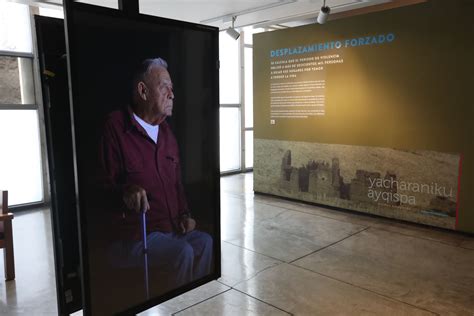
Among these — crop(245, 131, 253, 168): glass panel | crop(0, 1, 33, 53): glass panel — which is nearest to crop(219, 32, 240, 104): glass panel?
crop(245, 131, 253, 168): glass panel

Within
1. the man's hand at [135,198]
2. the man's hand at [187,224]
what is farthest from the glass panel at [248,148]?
the man's hand at [135,198]

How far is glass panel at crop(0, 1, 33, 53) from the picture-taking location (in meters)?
5.24

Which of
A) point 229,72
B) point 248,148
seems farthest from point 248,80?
point 248,148

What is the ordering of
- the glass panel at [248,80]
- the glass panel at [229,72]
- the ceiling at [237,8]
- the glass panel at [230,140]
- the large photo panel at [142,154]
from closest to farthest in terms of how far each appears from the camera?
the large photo panel at [142,154]
the ceiling at [237,8]
the glass panel at [229,72]
the glass panel at [230,140]
the glass panel at [248,80]

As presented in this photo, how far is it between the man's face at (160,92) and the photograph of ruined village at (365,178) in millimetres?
3879

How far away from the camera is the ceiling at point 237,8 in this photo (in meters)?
4.72

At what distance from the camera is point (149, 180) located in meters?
1.67

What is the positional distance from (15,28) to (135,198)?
502 centimetres

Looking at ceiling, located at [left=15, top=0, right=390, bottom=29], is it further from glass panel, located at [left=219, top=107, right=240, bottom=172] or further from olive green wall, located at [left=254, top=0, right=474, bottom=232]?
glass panel, located at [left=219, top=107, right=240, bottom=172]

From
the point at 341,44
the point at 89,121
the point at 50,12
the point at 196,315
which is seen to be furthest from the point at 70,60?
the point at 50,12

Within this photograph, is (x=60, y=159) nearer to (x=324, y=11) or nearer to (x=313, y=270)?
(x=313, y=270)

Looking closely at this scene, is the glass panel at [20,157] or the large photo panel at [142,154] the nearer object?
the large photo panel at [142,154]

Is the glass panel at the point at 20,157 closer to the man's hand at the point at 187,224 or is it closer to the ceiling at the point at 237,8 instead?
the ceiling at the point at 237,8

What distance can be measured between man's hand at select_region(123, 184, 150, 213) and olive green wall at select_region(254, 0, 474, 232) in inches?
157
